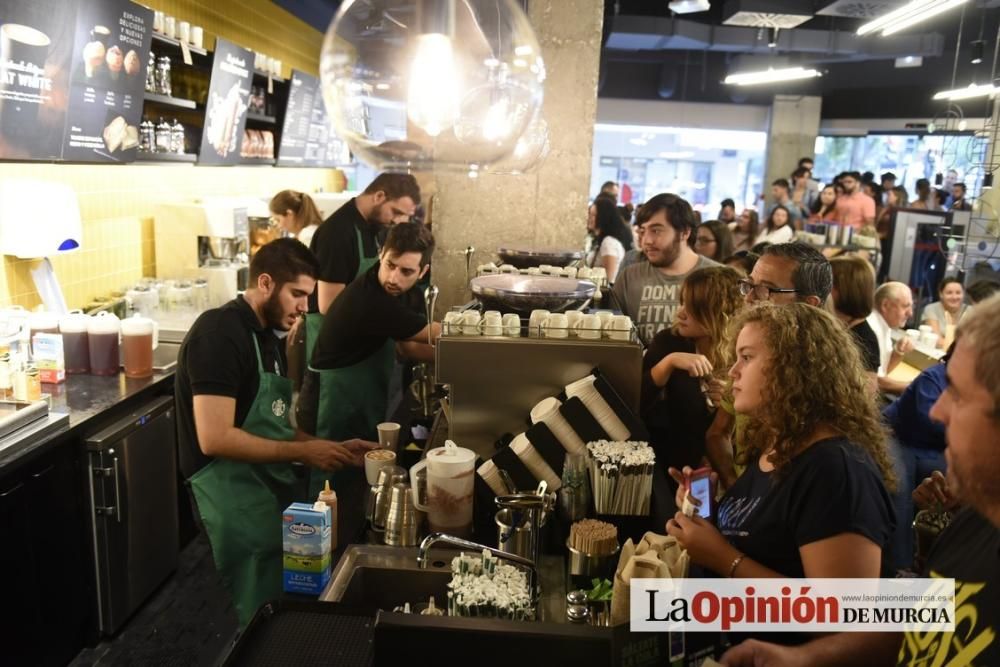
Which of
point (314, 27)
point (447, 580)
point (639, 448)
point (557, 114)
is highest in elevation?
point (314, 27)

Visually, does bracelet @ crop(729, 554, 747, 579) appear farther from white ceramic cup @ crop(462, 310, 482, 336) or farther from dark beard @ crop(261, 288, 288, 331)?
dark beard @ crop(261, 288, 288, 331)

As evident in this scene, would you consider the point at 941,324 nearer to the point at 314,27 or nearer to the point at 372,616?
the point at 372,616

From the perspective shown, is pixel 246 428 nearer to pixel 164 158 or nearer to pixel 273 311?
pixel 273 311

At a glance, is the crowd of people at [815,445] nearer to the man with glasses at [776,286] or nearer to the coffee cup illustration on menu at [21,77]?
the man with glasses at [776,286]

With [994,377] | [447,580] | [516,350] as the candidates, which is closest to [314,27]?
[516,350]

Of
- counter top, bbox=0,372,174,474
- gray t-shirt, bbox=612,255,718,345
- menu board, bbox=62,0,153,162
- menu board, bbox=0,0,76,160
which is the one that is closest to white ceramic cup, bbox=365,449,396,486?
counter top, bbox=0,372,174,474

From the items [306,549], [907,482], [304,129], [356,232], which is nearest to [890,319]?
[907,482]

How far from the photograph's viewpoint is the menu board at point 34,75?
3.29 m

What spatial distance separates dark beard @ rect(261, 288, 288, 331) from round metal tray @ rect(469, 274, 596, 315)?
2.17 feet

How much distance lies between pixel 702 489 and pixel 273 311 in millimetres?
1544

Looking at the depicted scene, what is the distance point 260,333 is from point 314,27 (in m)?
6.80

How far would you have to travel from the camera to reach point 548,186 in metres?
4.32

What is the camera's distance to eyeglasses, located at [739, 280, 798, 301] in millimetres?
2432

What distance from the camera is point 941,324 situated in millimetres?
5430
